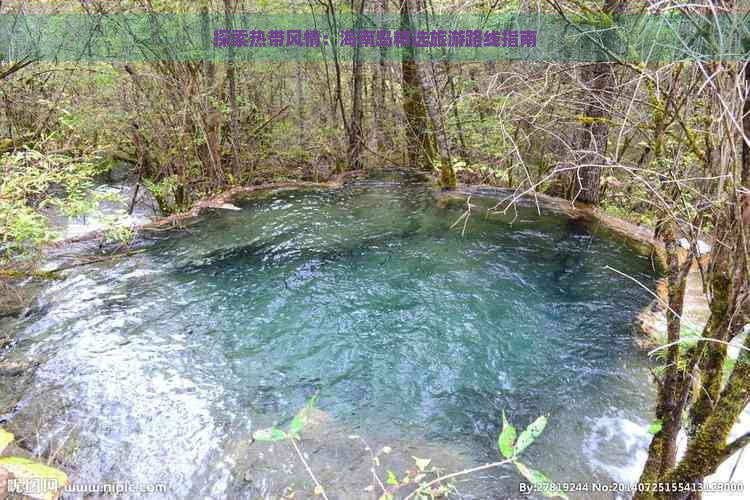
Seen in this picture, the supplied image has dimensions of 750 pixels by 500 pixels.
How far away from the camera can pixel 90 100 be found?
8.35 metres

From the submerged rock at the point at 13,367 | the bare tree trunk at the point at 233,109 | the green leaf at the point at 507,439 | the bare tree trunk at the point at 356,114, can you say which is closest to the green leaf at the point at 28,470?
the green leaf at the point at 507,439

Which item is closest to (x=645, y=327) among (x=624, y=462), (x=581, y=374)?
(x=581, y=374)

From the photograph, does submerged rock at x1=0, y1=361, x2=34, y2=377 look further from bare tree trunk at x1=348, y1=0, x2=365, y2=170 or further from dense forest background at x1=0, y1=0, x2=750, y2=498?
bare tree trunk at x1=348, y1=0, x2=365, y2=170

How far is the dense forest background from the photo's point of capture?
75.9 inches

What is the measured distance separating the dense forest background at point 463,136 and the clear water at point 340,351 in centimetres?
102

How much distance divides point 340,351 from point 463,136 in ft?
27.1

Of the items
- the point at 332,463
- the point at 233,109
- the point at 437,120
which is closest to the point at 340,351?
the point at 332,463

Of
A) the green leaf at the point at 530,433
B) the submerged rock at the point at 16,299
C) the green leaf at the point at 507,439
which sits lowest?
the submerged rock at the point at 16,299

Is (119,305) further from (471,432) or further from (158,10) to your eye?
(158,10)

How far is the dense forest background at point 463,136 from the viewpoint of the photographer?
1.93 m

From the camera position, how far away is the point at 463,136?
37.0 ft

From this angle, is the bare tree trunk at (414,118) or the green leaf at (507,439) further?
the bare tree trunk at (414,118)

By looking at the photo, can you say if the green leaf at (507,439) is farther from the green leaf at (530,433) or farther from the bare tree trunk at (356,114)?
the bare tree trunk at (356,114)

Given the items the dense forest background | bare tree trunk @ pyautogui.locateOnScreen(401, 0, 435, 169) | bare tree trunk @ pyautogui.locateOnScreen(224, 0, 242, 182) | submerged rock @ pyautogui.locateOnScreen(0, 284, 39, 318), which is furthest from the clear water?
bare tree trunk @ pyautogui.locateOnScreen(401, 0, 435, 169)
